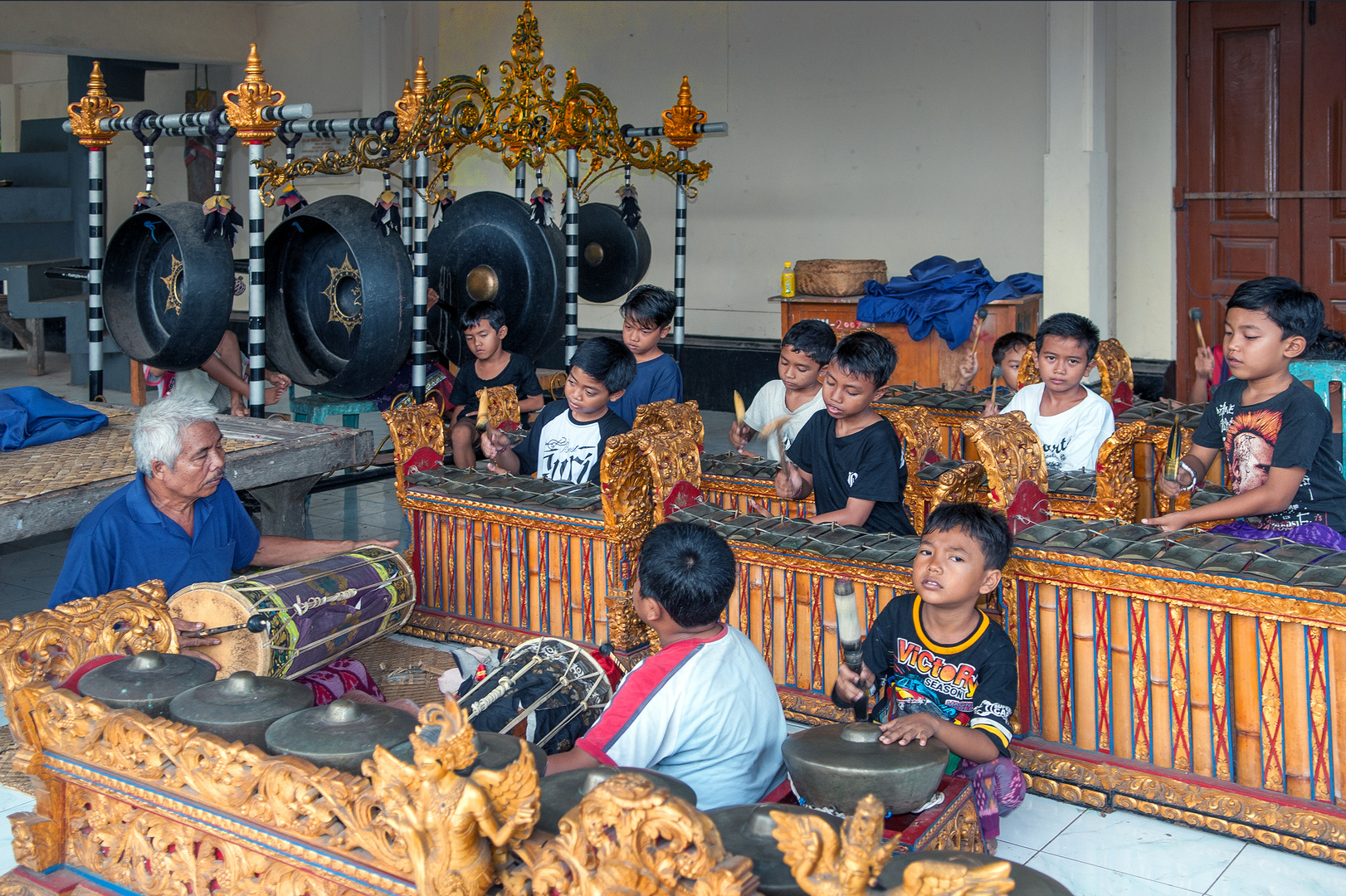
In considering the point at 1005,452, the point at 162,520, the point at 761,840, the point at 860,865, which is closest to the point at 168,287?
the point at 162,520

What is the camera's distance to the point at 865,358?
3.43 metres

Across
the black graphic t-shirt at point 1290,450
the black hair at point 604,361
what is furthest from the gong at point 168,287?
the black graphic t-shirt at point 1290,450

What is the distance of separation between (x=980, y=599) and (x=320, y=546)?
1882 millimetres

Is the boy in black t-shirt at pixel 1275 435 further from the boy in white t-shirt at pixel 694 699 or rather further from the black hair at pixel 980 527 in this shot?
the boy in white t-shirt at pixel 694 699

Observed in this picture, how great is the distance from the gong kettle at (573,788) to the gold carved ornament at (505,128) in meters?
3.63

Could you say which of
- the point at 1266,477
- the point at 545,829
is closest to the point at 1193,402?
the point at 1266,477

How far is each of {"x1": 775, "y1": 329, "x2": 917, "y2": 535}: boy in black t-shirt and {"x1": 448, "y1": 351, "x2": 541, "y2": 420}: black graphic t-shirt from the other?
1.97 m

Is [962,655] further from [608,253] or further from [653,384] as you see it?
[608,253]

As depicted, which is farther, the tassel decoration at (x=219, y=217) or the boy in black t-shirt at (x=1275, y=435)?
the tassel decoration at (x=219, y=217)

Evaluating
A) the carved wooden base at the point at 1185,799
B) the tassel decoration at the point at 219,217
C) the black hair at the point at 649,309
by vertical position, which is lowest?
the carved wooden base at the point at 1185,799

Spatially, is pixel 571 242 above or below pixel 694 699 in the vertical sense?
above

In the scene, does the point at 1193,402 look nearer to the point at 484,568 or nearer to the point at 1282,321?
the point at 1282,321

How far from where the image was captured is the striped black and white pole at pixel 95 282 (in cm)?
583

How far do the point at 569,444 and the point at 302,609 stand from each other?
48.5 inches
